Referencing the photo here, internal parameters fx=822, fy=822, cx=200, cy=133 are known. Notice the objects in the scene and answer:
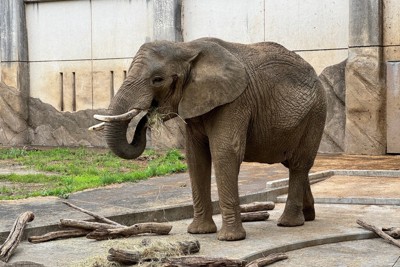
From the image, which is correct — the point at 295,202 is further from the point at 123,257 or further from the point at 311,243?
the point at 123,257

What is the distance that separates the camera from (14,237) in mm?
6875

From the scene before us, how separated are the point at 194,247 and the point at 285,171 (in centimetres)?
636

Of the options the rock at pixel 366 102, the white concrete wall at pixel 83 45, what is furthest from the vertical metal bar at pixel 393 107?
the white concrete wall at pixel 83 45

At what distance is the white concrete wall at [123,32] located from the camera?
53.3 ft

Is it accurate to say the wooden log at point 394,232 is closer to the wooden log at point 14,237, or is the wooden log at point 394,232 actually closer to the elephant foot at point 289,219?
the elephant foot at point 289,219

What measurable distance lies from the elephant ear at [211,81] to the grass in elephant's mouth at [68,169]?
310cm

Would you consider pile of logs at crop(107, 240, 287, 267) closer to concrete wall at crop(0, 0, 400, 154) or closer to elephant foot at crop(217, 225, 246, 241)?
elephant foot at crop(217, 225, 246, 241)

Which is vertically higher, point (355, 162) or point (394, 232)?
point (394, 232)

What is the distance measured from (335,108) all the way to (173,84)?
9.33 metres

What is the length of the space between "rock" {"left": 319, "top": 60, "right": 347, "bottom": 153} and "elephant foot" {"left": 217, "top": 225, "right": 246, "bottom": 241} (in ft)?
29.6

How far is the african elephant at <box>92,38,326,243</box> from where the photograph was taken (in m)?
7.09

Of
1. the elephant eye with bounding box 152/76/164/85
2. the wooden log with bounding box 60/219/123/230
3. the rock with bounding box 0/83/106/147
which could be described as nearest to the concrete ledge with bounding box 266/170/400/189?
the wooden log with bounding box 60/219/123/230

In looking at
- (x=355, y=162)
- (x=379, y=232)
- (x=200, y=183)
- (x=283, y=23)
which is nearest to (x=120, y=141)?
(x=200, y=183)

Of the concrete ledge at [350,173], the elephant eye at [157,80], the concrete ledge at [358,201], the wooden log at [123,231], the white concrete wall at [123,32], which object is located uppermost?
the white concrete wall at [123,32]
